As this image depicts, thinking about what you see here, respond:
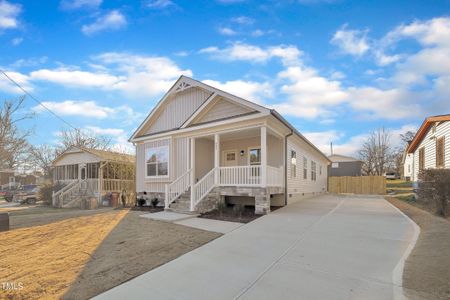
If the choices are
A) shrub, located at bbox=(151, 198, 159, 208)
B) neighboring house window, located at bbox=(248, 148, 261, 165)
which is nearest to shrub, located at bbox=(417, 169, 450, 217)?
neighboring house window, located at bbox=(248, 148, 261, 165)

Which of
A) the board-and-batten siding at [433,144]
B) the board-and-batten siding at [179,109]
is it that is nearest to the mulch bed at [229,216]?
the board-and-batten siding at [179,109]

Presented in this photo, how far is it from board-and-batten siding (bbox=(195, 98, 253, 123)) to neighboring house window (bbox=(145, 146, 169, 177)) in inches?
116

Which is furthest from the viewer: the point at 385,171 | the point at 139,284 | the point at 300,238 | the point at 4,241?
the point at 385,171

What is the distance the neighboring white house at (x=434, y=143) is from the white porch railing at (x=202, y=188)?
1151 centimetres

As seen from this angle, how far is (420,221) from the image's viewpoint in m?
8.26

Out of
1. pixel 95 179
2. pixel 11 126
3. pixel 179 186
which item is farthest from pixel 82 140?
pixel 179 186

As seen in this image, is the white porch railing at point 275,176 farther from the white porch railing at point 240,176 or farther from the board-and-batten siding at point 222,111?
the board-and-batten siding at point 222,111

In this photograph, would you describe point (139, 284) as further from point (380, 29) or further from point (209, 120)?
point (380, 29)

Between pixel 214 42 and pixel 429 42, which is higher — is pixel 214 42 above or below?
above

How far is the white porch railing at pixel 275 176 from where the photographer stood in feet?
34.8

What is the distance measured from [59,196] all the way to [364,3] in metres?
21.6

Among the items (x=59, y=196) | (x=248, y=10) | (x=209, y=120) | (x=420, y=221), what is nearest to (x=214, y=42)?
(x=248, y=10)

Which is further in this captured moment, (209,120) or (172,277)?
(209,120)

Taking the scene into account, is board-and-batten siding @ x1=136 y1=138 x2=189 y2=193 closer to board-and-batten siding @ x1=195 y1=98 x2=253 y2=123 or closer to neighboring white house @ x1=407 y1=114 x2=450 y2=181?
board-and-batten siding @ x1=195 y1=98 x2=253 y2=123
